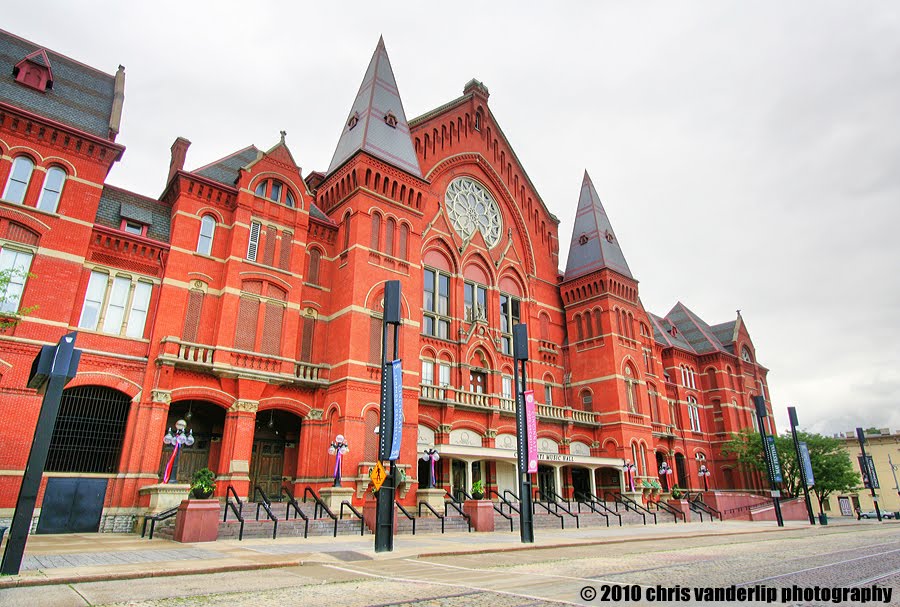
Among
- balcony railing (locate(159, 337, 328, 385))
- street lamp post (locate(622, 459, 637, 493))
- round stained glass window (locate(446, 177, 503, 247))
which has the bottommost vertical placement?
street lamp post (locate(622, 459, 637, 493))

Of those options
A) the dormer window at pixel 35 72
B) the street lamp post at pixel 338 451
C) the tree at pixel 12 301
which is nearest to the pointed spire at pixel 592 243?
the street lamp post at pixel 338 451

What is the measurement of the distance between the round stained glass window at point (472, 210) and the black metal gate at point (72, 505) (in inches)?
975

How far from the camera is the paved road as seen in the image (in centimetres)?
780

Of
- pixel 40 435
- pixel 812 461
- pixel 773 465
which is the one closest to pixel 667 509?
pixel 773 465

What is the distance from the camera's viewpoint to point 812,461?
48.1 meters

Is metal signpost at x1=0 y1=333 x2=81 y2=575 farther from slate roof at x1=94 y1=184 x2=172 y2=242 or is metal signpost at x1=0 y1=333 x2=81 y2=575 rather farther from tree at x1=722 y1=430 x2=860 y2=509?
tree at x1=722 y1=430 x2=860 y2=509

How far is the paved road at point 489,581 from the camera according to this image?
780 cm

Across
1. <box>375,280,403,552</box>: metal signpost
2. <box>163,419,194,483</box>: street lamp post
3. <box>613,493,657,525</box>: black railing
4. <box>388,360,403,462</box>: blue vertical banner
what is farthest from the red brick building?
<box>375,280,403,552</box>: metal signpost

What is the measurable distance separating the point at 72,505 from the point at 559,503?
24954 mm

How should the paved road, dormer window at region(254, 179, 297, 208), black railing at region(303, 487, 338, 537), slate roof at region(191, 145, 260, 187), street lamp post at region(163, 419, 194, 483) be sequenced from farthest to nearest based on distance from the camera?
dormer window at region(254, 179, 297, 208)
slate roof at region(191, 145, 260, 187)
black railing at region(303, 487, 338, 537)
street lamp post at region(163, 419, 194, 483)
the paved road

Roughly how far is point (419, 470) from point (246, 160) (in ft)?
63.0

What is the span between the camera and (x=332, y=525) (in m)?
20.6

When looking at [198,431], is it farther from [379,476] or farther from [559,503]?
[559,503]

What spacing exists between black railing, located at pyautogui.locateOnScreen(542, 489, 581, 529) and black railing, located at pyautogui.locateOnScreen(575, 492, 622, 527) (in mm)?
831
